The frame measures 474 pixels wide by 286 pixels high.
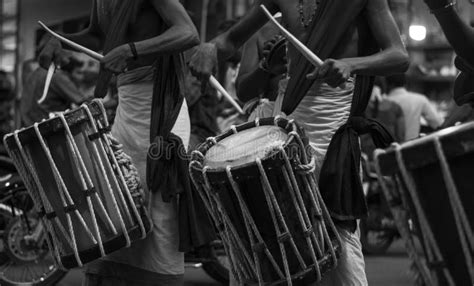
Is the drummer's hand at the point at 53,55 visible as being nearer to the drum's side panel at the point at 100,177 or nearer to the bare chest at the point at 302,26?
the drum's side panel at the point at 100,177

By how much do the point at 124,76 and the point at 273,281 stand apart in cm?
147

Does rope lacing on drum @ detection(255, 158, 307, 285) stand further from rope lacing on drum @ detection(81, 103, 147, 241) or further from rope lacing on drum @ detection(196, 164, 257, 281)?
rope lacing on drum @ detection(81, 103, 147, 241)

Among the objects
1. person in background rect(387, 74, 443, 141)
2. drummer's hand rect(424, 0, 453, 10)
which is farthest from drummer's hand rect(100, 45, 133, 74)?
person in background rect(387, 74, 443, 141)

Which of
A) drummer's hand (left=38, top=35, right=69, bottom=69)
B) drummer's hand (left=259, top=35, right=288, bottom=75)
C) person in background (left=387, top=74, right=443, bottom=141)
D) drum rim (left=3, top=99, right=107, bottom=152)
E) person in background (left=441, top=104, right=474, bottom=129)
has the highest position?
drummer's hand (left=38, top=35, right=69, bottom=69)

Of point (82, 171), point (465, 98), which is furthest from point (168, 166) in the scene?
point (465, 98)

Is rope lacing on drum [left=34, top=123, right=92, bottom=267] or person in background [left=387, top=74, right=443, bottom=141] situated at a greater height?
rope lacing on drum [left=34, top=123, right=92, bottom=267]

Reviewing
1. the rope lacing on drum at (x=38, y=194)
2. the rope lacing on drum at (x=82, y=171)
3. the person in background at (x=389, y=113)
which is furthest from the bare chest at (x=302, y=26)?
the person in background at (x=389, y=113)

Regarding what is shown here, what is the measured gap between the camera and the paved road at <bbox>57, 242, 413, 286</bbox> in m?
8.68

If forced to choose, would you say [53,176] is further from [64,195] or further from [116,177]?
[116,177]

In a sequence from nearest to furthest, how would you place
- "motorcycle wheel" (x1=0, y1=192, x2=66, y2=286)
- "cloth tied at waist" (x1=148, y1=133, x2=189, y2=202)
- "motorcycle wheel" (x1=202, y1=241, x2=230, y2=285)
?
1. "cloth tied at waist" (x1=148, y1=133, x2=189, y2=202)
2. "motorcycle wheel" (x1=202, y1=241, x2=230, y2=285)
3. "motorcycle wheel" (x1=0, y1=192, x2=66, y2=286)

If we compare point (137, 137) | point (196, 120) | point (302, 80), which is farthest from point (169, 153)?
point (196, 120)

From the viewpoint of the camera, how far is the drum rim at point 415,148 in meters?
3.11

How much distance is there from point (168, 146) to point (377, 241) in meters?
6.68

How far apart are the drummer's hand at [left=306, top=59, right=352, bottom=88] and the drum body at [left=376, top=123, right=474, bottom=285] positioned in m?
0.87
